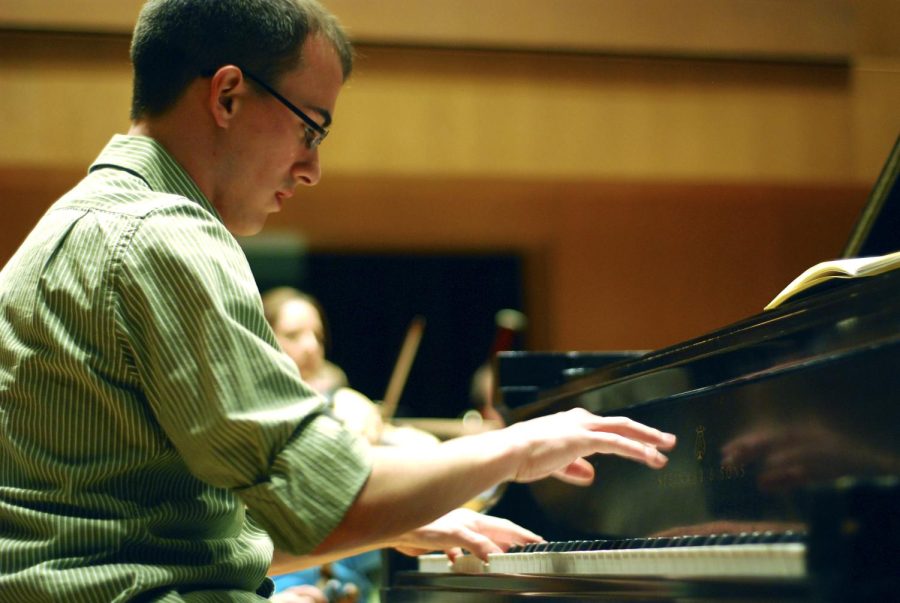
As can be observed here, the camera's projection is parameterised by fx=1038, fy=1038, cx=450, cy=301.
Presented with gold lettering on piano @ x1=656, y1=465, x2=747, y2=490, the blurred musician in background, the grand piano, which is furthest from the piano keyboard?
the blurred musician in background

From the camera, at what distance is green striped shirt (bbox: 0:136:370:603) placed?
100 centimetres

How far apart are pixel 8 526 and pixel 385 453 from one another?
42 centimetres

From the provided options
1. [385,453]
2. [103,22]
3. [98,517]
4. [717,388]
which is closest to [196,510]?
[98,517]

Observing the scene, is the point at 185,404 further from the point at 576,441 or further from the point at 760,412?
the point at 760,412

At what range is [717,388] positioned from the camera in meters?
1.21

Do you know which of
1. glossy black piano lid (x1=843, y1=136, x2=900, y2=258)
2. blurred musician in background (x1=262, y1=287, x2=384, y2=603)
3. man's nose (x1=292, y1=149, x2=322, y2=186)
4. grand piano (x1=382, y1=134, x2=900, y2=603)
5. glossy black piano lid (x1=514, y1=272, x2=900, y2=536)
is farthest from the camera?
blurred musician in background (x1=262, y1=287, x2=384, y2=603)

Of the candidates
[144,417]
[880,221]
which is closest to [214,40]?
[144,417]

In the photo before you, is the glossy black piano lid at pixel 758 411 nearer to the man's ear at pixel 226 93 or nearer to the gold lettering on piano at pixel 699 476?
the gold lettering on piano at pixel 699 476

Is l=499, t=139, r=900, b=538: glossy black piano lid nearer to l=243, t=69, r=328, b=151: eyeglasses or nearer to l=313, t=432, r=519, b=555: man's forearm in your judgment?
l=313, t=432, r=519, b=555: man's forearm

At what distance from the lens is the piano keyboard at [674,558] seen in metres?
0.79

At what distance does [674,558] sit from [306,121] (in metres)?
0.72

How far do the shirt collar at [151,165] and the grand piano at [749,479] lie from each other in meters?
0.61

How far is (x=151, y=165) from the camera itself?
1247 millimetres

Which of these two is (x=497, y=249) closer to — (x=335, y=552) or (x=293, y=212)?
(x=293, y=212)
